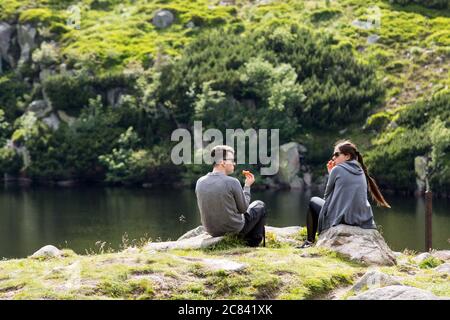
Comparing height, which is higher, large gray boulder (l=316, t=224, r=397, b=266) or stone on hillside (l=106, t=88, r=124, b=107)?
large gray boulder (l=316, t=224, r=397, b=266)

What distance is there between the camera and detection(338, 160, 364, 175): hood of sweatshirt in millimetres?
17438

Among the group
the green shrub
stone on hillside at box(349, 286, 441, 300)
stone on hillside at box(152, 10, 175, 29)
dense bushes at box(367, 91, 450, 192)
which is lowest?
the green shrub

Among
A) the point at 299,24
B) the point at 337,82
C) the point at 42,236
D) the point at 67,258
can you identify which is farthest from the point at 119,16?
the point at 67,258

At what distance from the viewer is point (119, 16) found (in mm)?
120000

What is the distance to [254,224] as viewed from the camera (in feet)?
58.3

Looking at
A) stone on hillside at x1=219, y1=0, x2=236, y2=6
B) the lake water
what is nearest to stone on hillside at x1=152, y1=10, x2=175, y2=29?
stone on hillside at x1=219, y1=0, x2=236, y2=6

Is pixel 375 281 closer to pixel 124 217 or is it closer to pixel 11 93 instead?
pixel 124 217

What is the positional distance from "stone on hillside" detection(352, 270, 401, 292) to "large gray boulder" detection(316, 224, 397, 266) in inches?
113

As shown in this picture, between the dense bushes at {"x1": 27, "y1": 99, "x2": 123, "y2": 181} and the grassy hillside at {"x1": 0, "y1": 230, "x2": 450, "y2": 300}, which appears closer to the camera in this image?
the grassy hillside at {"x1": 0, "y1": 230, "x2": 450, "y2": 300}

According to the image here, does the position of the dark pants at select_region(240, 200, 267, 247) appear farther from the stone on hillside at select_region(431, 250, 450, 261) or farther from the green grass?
the stone on hillside at select_region(431, 250, 450, 261)

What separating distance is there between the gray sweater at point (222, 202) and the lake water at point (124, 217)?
25.0 meters

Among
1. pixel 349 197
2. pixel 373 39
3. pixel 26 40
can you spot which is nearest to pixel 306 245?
pixel 349 197
